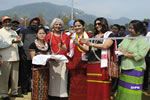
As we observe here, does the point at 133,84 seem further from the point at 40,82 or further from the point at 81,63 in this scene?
the point at 40,82

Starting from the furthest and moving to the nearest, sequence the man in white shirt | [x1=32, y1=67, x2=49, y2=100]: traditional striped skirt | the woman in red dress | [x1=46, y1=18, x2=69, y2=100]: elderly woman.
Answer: the man in white shirt, [x1=46, y1=18, x2=69, y2=100]: elderly woman, the woman in red dress, [x1=32, y1=67, x2=49, y2=100]: traditional striped skirt

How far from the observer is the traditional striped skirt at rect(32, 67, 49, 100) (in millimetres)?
3504

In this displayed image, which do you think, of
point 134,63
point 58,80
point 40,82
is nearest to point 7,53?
point 40,82

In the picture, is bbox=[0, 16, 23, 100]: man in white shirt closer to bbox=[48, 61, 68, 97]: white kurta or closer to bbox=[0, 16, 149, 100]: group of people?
bbox=[0, 16, 149, 100]: group of people

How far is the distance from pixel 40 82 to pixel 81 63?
91 cm

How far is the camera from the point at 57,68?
3.97 m

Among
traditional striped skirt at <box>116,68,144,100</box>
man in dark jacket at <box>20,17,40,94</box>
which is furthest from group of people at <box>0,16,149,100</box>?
man in dark jacket at <box>20,17,40,94</box>

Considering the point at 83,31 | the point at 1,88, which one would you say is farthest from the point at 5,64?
the point at 83,31

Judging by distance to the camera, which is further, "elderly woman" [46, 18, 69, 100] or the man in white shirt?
the man in white shirt

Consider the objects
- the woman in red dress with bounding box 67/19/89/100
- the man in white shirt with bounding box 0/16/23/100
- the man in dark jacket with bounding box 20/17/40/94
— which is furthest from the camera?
the man in dark jacket with bounding box 20/17/40/94

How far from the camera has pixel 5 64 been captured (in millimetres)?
4289

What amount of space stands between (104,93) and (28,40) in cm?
287

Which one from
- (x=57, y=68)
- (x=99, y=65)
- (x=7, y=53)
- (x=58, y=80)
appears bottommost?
(x=58, y=80)

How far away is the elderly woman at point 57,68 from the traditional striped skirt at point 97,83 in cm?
81
